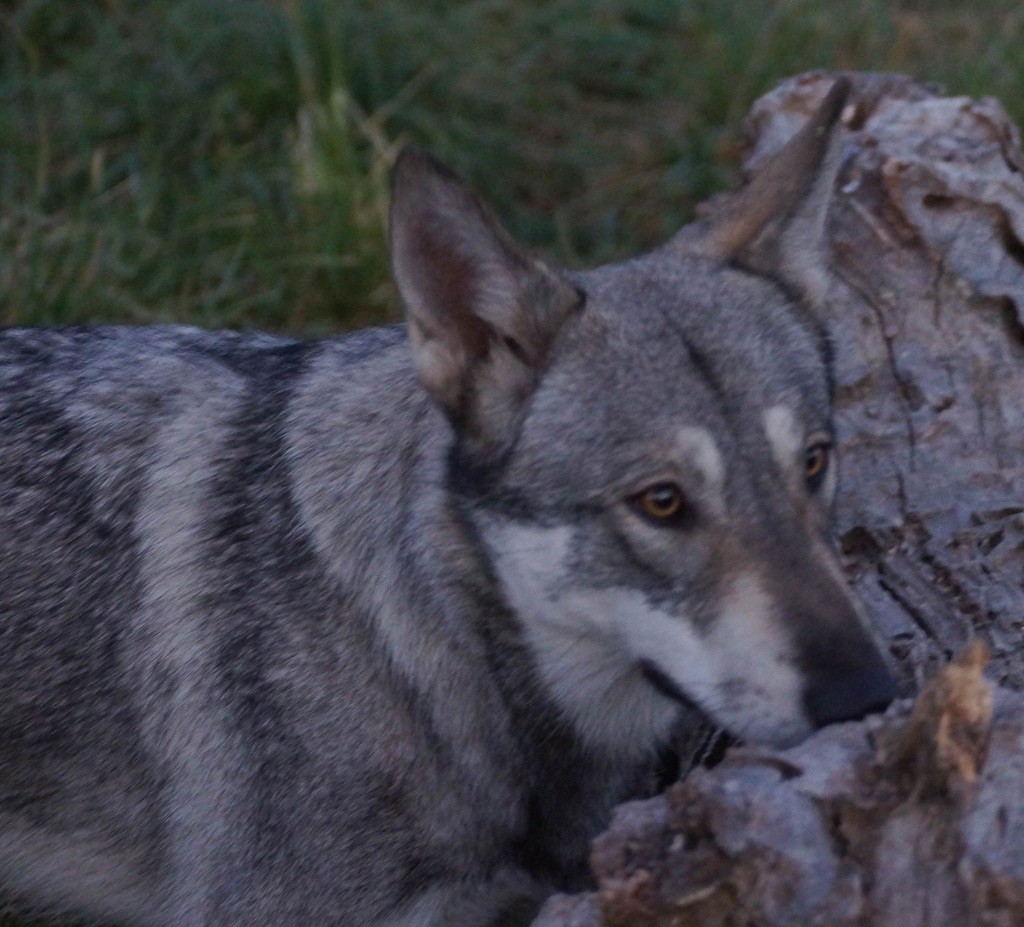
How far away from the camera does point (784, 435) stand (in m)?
2.85

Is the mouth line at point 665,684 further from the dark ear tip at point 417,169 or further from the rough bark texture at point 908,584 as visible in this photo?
the dark ear tip at point 417,169

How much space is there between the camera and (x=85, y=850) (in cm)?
352

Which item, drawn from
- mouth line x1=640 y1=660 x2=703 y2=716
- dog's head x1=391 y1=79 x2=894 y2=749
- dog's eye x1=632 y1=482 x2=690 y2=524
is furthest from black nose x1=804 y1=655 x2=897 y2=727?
dog's eye x1=632 y1=482 x2=690 y2=524

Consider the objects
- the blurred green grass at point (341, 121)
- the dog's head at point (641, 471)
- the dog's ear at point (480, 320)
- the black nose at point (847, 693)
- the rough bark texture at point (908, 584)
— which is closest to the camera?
the rough bark texture at point (908, 584)

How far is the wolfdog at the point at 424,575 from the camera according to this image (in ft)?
9.11

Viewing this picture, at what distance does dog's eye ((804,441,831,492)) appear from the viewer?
2.94m

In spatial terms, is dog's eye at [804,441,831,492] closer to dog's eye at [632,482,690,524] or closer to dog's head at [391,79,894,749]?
dog's head at [391,79,894,749]

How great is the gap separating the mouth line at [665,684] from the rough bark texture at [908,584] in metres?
0.40

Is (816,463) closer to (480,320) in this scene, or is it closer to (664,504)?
(664,504)

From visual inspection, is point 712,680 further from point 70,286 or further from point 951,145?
point 70,286

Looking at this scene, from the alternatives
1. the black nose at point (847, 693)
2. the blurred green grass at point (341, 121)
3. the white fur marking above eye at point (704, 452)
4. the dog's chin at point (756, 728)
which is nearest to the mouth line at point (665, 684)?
the dog's chin at point (756, 728)

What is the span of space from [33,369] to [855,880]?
7.84 ft

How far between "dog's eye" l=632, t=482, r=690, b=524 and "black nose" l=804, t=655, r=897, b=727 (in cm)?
40

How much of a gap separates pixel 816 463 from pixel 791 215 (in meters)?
0.67
